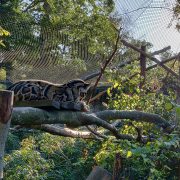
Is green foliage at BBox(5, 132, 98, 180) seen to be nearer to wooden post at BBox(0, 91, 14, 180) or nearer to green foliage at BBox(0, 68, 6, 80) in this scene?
green foliage at BBox(0, 68, 6, 80)

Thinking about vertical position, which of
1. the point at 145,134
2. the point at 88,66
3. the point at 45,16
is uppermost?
the point at 45,16

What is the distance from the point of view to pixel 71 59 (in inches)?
243

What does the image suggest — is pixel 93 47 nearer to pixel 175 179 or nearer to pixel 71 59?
pixel 71 59

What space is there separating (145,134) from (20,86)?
1.80 metres

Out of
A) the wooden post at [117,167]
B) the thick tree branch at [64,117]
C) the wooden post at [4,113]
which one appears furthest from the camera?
the wooden post at [117,167]

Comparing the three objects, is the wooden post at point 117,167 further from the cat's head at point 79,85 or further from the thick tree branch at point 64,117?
the cat's head at point 79,85

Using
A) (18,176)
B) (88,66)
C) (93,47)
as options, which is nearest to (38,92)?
(18,176)

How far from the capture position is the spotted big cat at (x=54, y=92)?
217 cm

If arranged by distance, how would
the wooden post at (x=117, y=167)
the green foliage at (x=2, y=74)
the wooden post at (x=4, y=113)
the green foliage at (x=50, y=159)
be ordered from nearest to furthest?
1. the wooden post at (x=4, y=113)
2. the wooden post at (x=117, y=167)
3. the green foliage at (x=50, y=159)
4. the green foliage at (x=2, y=74)

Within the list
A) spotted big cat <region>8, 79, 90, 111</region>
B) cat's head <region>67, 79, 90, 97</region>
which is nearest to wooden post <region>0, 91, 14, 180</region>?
spotted big cat <region>8, 79, 90, 111</region>

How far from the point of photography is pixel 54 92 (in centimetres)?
230

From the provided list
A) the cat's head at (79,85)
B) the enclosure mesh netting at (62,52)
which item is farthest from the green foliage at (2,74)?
the cat's head at (79,85)

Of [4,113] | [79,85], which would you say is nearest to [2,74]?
[79,85]

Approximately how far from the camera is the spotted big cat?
2166 millimetres
